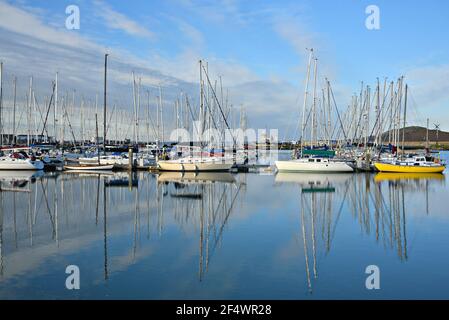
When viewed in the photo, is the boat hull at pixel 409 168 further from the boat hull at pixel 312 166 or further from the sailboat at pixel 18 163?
the sailboat at pixel 18 163

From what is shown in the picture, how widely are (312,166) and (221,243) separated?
31.8 m

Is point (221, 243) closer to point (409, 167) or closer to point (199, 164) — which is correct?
point (199, 164)

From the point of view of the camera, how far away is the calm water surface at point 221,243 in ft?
33.5

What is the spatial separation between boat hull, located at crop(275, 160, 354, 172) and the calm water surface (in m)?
A: 16.1

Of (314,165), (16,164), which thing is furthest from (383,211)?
(16,164)

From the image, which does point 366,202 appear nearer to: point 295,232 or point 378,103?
point 295,232

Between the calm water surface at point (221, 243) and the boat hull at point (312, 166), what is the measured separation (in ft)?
52.9

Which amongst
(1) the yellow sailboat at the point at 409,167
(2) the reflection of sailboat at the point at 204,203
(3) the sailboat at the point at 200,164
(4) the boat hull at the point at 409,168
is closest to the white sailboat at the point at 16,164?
(3) the sailboat at the point at 200,164

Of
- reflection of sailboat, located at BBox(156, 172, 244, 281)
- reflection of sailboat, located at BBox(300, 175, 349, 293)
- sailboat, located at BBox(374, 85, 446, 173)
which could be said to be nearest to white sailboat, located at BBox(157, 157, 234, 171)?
reflection of sailboat, located at BBox(156, 172, 244, 281)

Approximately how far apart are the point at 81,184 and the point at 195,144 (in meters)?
25.5

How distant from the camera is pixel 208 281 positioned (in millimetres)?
10586

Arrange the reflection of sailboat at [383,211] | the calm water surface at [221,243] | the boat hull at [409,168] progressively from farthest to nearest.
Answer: the boat hull at [409,168], the reflection of sailboat at [383,211], the calm water surface at [221,243]

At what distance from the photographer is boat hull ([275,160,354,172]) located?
45156mm
